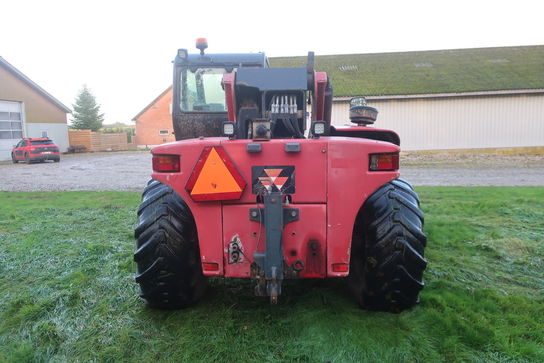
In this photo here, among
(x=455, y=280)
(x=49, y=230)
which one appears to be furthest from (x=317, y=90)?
(x=49, y=230)

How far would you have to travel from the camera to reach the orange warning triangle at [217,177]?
2.57 metres

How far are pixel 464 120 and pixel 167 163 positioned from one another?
69.0ft

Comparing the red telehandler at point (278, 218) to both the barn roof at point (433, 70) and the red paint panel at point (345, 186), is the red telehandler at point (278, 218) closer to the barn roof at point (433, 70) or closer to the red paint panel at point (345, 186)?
the red paint panel at point (345, 186)

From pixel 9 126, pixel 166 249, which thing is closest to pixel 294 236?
pixel 166 249

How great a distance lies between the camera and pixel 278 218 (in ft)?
8.15

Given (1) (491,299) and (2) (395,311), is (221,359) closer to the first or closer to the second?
(2) (395,311)

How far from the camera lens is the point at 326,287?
345cm

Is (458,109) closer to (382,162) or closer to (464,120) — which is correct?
(464,120)

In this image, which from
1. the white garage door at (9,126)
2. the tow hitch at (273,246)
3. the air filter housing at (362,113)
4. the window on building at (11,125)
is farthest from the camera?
the window on building at (11,125)

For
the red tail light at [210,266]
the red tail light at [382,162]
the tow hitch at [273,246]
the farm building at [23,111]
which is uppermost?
the farm building at [23,111]

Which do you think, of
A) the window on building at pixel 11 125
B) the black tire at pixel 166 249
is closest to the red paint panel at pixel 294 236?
the black tire at pixel 166 249

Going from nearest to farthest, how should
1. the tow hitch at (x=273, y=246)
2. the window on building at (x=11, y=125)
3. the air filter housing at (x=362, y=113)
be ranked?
the tow hitch at (x=273, y=246)
the air filter housing at (x=362, y=113)
the window on building at (x=11, y=125)

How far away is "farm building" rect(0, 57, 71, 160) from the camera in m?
25.4

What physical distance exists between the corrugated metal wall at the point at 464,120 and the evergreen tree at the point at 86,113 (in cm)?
3553
